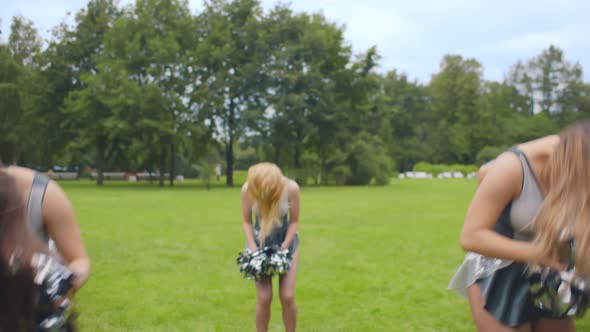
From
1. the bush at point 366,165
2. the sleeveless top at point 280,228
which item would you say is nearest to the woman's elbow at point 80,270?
the sleeveless top at point 280,228

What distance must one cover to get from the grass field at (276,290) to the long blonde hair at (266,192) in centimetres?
232

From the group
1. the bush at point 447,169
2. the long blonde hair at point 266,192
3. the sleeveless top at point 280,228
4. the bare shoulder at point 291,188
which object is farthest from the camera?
the bush at point 447,169

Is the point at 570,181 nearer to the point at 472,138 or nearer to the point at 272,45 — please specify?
the point at 272,45

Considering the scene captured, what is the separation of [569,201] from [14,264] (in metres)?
2.13

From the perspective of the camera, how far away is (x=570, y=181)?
223 cm

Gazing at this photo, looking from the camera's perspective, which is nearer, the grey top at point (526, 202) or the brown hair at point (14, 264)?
the brown hair at point (14, 264)

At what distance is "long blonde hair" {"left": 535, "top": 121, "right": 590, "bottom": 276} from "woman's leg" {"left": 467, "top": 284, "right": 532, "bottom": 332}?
453mm

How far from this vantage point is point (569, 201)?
2215 millimetres

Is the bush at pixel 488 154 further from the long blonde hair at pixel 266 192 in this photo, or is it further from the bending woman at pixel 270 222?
the long blonde hair at pixel 266 192

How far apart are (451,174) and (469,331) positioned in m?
79.6

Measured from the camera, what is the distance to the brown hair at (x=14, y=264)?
162 cm

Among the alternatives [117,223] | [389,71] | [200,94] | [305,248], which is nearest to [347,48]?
[200,94]

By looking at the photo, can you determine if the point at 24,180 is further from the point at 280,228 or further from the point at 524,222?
the point at 280,228

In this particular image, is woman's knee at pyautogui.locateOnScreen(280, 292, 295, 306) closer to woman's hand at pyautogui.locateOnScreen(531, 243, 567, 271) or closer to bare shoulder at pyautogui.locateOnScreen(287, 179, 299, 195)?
bare shoulder at pyautogui.locateOnScreen(287, 179, 299, 195)
